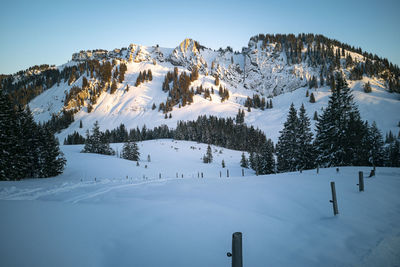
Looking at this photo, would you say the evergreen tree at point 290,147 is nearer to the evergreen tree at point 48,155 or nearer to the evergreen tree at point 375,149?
the evergreen tree at point 375,149

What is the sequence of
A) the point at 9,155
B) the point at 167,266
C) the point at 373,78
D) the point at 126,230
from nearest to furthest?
the point at 167,266 → the point at 126,230 → the point at 9,155 → the point at 373,78

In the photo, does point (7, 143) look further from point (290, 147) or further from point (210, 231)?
point (290, 147)

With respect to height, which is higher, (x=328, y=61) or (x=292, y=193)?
(x=328, y=61)

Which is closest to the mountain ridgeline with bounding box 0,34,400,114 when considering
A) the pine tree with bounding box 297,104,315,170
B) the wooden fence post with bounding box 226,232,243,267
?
the pine tree with bounding box 297,104,315,170

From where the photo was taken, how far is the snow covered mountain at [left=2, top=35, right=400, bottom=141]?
116875 mm

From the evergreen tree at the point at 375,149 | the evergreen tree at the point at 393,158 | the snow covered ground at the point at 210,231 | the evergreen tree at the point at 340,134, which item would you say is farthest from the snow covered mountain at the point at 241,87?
the snow covered ground at the point at 210,231

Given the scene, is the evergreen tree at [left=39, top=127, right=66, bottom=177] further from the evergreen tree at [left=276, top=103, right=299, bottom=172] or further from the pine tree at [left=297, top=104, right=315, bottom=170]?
the pine tree at [left=297, top=104, right=315, bottom=170]

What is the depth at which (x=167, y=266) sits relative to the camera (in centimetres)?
446

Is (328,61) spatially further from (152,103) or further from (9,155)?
(9,155)

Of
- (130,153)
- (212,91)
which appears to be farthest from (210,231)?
(212,91)

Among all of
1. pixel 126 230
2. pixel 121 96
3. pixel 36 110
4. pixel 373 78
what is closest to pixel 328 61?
pixel 373 78

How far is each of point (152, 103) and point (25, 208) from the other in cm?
14446

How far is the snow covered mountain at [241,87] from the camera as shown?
383ft

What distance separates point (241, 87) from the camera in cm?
19012
